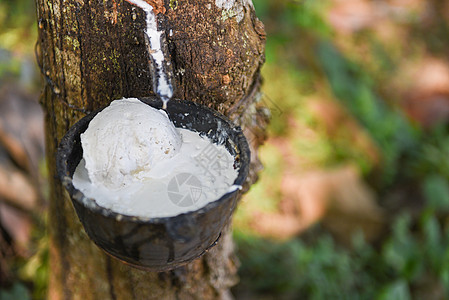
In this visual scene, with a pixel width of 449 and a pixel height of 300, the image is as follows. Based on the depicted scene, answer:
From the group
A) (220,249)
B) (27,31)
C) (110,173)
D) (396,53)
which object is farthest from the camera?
(396,53)

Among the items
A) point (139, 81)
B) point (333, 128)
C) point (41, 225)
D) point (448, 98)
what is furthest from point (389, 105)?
point (139, 81)

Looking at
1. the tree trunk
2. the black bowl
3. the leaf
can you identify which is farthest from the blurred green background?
the black bowl

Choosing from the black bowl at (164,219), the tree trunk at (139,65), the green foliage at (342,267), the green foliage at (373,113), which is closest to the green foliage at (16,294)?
the tree trunk at (139,65)

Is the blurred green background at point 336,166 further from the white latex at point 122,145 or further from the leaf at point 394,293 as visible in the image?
the white latex at point 122,145

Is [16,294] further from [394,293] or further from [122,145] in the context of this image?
[394,293]

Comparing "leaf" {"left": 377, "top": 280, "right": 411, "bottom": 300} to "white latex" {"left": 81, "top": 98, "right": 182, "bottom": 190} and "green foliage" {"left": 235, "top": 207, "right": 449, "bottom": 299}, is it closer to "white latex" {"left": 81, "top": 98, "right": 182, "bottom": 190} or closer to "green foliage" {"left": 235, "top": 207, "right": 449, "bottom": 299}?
Answer: "green foliage" {"left": 235, "top": 207, "right": 449, "bottom": 299}

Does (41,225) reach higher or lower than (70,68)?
lower

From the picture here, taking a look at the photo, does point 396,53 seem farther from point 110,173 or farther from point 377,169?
point 110,173
